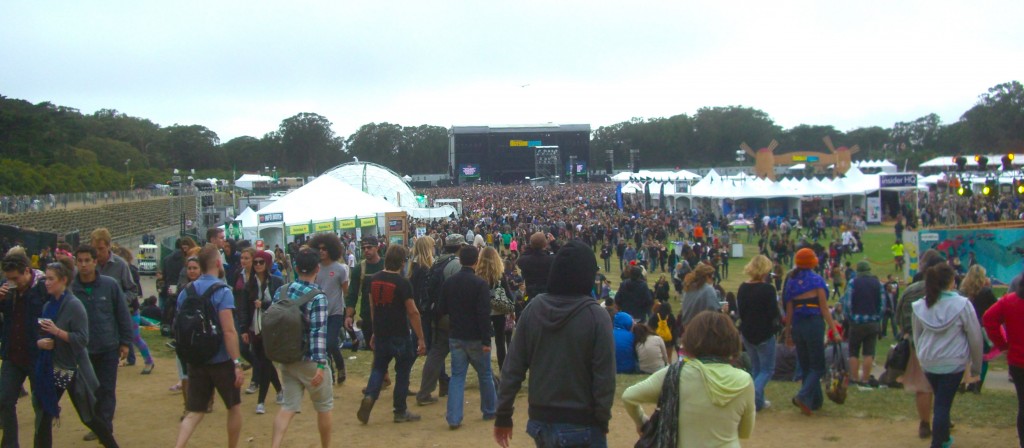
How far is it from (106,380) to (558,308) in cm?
356

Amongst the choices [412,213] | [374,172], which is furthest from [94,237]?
[374,172]

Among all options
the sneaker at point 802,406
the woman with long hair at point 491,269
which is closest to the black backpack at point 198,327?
the woman with long hair at point 491,269

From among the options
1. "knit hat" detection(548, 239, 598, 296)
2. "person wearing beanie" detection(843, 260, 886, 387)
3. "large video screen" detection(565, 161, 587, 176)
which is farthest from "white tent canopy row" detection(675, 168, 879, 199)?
"large video screen" detection(565, 161, 587, 176)

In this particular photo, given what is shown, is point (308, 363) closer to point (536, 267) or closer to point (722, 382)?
point (536, 267)

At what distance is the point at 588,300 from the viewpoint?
3.49 metres

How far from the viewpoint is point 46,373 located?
4996 millimetres

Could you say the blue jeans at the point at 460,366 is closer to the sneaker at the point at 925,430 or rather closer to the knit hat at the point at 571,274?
the knit hat at the point at 571,274

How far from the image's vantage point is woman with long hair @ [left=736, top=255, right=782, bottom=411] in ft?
19.4

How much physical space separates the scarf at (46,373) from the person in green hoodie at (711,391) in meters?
3.73

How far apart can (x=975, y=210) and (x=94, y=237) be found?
1512 inches

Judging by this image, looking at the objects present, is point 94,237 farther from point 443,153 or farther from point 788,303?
point 443,153

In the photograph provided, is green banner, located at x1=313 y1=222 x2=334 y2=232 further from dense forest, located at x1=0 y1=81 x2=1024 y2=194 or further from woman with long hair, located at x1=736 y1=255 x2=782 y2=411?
dense forest, located at x1=0 y1=81 x2=1024 y2=194

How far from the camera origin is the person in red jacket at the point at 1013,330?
14.9 feet

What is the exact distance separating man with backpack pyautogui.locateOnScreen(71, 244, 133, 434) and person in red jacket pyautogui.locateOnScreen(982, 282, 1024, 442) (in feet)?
17.7
